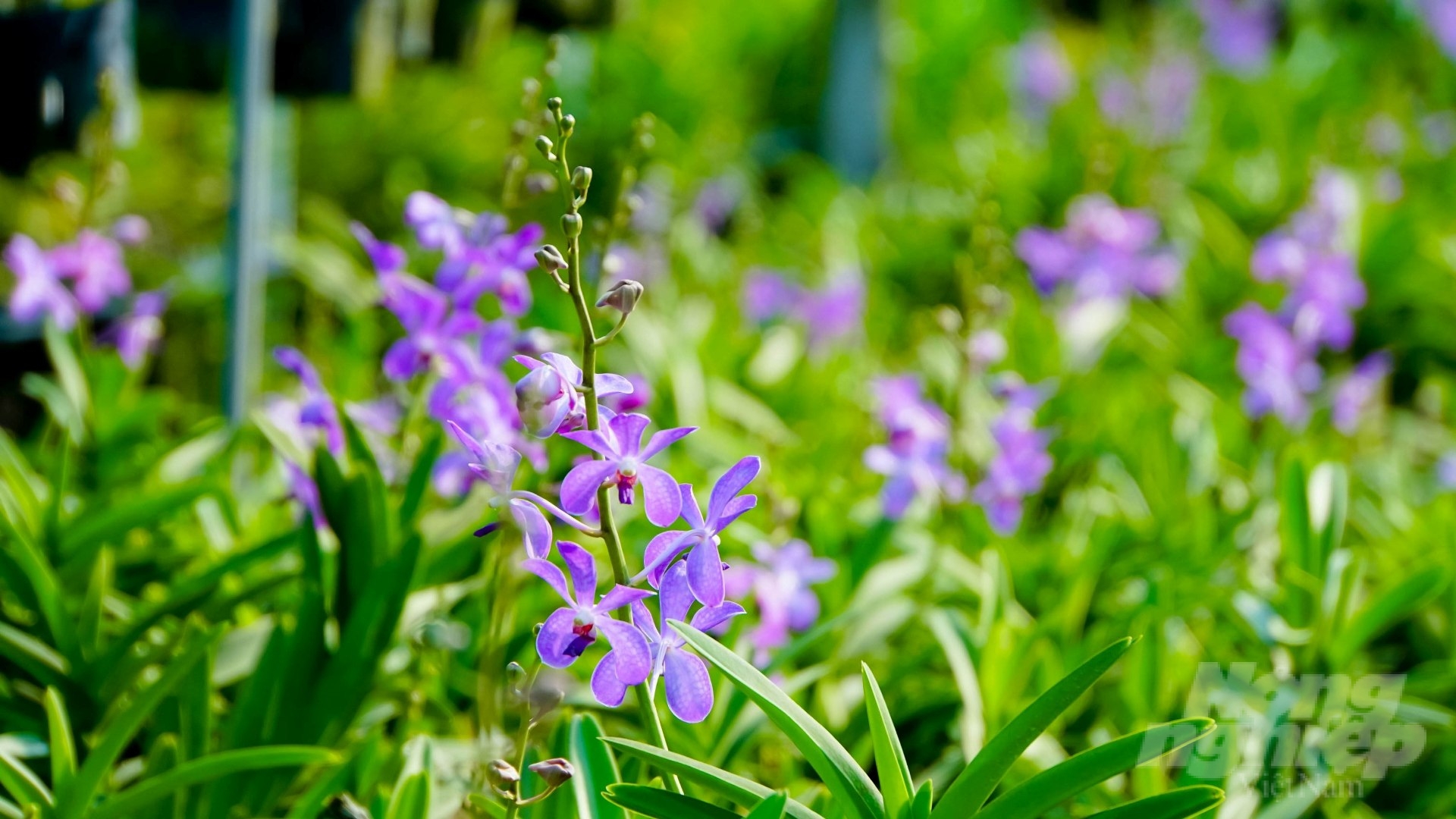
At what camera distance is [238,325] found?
270 centimetres

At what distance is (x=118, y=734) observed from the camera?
1.47 m

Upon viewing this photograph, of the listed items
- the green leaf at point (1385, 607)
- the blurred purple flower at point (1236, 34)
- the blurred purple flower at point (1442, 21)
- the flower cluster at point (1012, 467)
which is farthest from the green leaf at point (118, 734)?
the blurred purple flower at point (1442, 21)

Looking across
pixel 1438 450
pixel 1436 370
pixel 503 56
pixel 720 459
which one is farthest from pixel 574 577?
pixel 503 56

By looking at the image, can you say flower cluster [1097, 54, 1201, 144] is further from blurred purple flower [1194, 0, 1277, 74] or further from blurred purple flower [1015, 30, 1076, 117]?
blurred purple flower [1194, 0, 1277, 74]

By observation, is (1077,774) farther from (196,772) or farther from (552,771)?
(196,772)

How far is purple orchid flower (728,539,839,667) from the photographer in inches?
74.0

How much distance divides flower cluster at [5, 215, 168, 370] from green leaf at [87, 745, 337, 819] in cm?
123

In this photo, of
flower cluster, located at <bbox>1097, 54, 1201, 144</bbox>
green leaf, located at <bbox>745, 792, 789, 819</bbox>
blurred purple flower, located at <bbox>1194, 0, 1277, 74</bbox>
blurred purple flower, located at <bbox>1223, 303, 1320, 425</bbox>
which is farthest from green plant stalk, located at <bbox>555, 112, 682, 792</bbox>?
blurred purple flower, located at <bbox>1194, 0, 1277, 74</bbox>

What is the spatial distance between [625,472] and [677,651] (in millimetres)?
160

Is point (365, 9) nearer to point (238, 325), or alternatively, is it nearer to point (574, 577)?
point (238, 325)

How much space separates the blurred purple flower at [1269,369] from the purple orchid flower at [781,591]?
5.11 feet

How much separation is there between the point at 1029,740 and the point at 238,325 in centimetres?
202

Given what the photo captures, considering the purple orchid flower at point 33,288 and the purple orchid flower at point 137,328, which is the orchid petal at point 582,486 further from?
the purple orchid flower at point 137,328

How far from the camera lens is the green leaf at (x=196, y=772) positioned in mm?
1429
